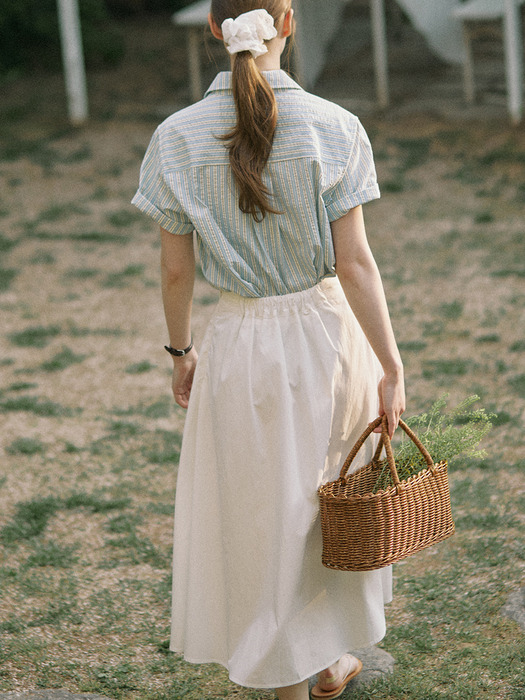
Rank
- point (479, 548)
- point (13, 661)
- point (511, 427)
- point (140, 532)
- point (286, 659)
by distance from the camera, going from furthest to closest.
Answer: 1. point (511, 427)
2. point (140, 532)
3. point (479, 548)
4. point (13, 661)
5. point (286, 659)

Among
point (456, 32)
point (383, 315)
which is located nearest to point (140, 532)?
point (383, 315)

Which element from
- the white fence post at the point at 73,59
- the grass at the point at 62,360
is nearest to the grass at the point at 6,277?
the grass at the point at 62,360

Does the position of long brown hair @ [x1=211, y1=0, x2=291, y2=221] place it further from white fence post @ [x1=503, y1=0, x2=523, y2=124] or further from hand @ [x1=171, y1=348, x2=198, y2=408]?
white fence post @ [x1=503, y1=0, x2=523, y2=124]

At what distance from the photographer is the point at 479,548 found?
8.99 feet

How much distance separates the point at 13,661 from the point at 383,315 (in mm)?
1373

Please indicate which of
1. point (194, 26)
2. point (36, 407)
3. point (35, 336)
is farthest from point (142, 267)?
point (194, 26)

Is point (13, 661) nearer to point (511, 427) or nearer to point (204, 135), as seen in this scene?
point (204, 135)

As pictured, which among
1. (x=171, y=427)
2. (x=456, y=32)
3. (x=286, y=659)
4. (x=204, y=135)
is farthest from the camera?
(x=456, y=32)

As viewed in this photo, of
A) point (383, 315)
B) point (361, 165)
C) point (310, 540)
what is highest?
point (361, 165)

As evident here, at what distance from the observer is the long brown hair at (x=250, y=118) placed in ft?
5.53

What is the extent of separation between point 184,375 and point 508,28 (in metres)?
5.47

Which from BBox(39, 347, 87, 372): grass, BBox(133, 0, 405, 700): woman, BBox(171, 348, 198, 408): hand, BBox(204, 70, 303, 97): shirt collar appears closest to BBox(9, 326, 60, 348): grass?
BBox(39, 347, 87, 372): grass

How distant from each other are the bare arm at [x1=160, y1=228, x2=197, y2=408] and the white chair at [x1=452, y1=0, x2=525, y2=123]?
5443 mm

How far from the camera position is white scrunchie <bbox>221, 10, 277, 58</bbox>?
165cm
